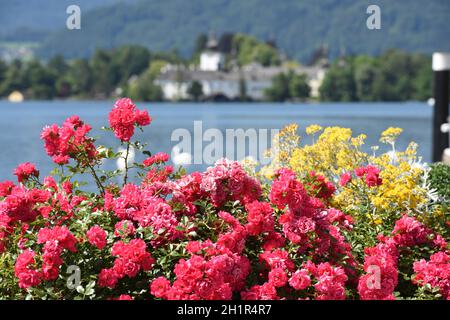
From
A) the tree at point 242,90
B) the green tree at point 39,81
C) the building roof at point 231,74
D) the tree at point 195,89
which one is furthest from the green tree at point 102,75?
the tree at point 242,90

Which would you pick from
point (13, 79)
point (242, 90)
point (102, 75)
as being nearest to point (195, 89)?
point (242, 90)

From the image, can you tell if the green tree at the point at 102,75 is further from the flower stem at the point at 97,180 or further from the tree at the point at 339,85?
the flower stem at the point at 97,180

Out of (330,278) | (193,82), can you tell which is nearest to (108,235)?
(330,278)

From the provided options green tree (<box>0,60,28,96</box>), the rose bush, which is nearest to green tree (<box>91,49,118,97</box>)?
green tree (<box>0,60,28,96</box>)

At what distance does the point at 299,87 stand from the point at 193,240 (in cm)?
14113

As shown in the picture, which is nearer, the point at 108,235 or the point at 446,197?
the point at 108,235

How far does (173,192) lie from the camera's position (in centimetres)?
524

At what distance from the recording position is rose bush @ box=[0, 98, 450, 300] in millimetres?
4633

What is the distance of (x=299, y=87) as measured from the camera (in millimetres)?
145125

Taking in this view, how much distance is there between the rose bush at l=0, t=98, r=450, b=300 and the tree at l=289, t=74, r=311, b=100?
137 meters

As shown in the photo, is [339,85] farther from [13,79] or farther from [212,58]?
[13,79]

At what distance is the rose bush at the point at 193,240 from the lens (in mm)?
4633
